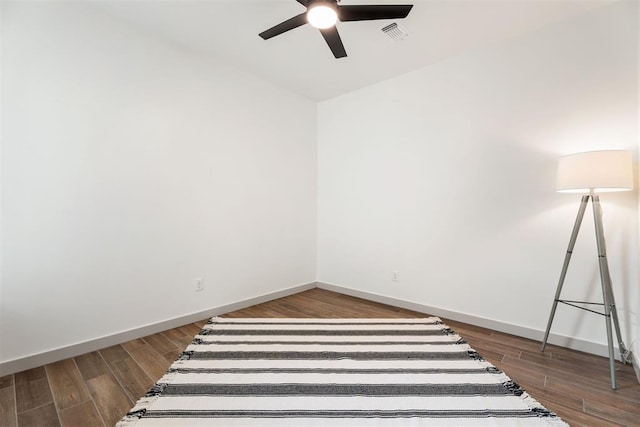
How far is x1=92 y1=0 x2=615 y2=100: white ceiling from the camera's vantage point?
2133mm

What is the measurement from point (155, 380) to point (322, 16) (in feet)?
8.33

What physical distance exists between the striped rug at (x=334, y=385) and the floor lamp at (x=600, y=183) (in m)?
0.86

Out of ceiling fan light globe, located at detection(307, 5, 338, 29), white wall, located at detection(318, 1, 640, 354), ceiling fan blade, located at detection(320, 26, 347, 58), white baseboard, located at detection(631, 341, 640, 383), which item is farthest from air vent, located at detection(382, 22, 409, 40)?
white baseboard, located at detection(631, 341, 640, 383)

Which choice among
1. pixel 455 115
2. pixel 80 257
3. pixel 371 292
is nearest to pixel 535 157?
pixel 455 115

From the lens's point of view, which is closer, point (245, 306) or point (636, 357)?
point (636, 357)

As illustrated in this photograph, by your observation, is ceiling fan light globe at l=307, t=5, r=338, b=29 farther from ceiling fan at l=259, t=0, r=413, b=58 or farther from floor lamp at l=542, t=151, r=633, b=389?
floor lamp at l=542, t=151, r=633, b=389

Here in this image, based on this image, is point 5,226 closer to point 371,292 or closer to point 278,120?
point 278,120

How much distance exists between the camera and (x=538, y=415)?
1.47 m

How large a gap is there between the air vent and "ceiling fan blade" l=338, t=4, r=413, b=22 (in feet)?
2.02

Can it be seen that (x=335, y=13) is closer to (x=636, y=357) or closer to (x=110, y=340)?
(x=110, y=340)

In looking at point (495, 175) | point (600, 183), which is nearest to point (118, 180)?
point (495, 175)

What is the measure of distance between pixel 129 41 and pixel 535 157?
356cm

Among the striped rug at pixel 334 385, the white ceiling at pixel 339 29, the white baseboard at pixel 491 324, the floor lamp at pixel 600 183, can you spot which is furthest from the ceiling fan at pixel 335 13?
the white baseboard at pixel 491 324

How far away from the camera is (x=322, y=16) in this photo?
5.79 feet
